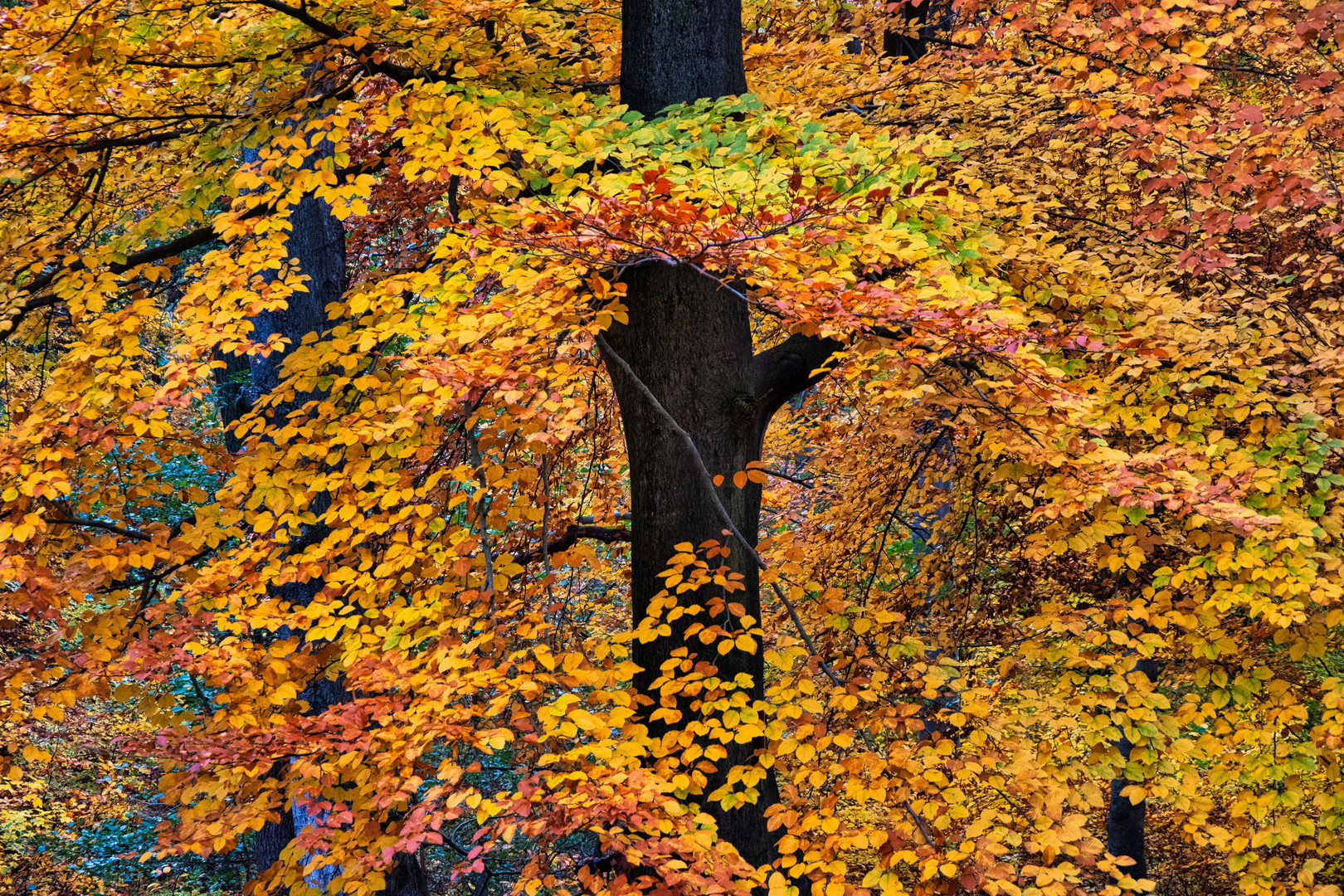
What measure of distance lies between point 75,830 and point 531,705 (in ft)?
34.9

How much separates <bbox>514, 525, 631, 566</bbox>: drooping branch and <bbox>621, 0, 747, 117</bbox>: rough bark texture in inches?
106

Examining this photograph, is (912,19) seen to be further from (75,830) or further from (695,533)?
(75,830)

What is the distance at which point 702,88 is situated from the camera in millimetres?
5059

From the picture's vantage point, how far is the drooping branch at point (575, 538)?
6.00 m

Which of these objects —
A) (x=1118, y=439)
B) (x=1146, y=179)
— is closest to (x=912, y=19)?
(x=1146, y=179)

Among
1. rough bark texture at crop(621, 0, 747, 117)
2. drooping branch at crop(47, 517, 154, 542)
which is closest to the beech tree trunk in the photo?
drooping branch at crop(47, 517, 154, 542)

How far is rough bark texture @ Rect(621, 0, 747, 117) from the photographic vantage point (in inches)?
198

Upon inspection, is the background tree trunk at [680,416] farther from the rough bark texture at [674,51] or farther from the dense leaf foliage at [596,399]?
the rough bark texture at [674,51]

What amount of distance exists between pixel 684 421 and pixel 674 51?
1992mm

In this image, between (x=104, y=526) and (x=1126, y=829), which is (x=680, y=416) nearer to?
(x=104, y=526)

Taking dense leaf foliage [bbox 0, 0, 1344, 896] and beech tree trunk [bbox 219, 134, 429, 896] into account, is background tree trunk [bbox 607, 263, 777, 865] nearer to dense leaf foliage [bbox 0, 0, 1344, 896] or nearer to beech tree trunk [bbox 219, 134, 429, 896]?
dense leaf foliage [bbox 0, 0, 1344, 896]

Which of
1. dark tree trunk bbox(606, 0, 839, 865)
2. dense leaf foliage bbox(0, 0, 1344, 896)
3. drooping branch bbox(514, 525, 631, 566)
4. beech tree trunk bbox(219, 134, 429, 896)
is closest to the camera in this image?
dense leaf foliage bbox(0, 0, 1344, 896)

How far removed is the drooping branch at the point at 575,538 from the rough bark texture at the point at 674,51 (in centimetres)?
268

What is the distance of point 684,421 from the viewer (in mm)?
4941
